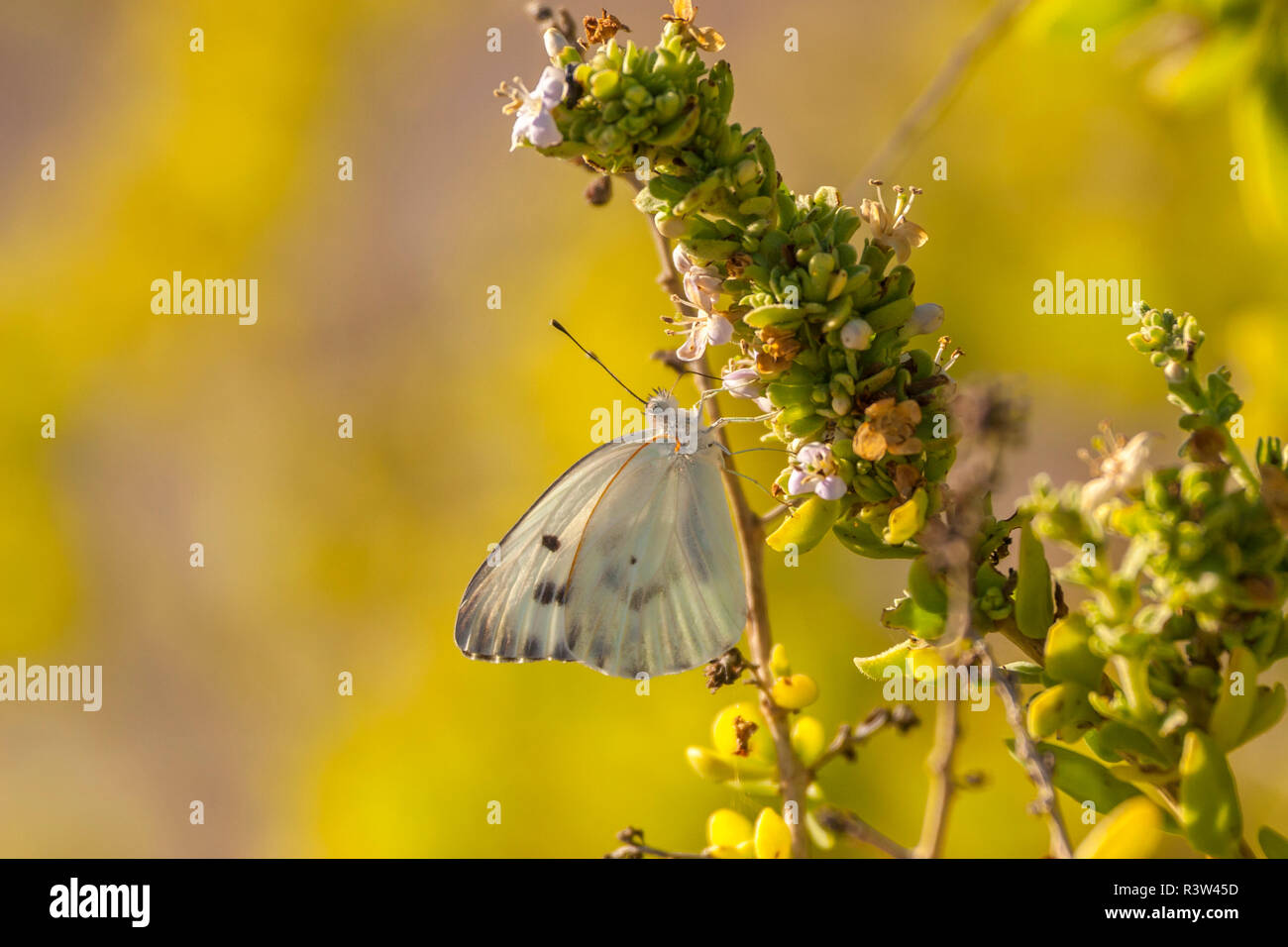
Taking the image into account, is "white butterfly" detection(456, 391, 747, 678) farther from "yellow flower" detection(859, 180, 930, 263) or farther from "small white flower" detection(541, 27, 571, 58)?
"small white flower" detection(541, 27, 571, 58)

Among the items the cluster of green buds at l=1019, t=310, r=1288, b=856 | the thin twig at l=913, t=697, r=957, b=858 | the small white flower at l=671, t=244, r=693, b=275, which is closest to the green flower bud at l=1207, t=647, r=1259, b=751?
the cluster of green buds at l=1019, t=310, r=1288, b=856

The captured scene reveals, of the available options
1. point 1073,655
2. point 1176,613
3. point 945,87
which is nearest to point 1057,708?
point 1073,655

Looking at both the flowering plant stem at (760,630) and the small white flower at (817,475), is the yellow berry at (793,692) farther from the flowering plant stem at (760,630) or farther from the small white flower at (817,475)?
the small white flower at (817,475)

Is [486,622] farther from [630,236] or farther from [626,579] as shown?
[630,236]

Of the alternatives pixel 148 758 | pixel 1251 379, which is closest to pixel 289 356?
pixel 148 758

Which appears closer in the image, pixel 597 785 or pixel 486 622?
pixel 486 622

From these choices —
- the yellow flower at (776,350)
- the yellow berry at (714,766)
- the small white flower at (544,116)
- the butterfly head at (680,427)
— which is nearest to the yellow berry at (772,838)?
the yellow berry at (714,766)
